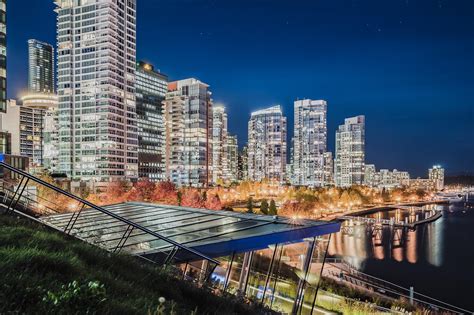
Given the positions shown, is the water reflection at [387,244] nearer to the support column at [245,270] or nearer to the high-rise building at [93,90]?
the support column at [245,270]

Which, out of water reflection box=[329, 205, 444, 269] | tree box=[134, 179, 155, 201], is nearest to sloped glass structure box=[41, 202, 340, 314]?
water reflection box=[329, 205, 444, 269]

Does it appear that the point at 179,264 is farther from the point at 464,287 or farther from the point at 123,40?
the point at 123,40

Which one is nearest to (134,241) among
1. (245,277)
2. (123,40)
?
(245,277)

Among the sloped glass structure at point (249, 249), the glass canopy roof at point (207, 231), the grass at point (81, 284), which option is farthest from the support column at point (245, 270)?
the grass at point (81, 284)

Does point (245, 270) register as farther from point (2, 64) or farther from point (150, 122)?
point (150, 122)

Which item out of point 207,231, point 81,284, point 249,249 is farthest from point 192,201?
point 81,284

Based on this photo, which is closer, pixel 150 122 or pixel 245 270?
pixel 245 270
